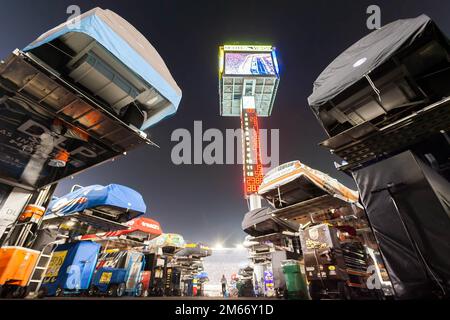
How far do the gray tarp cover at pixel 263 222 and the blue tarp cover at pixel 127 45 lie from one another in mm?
4659

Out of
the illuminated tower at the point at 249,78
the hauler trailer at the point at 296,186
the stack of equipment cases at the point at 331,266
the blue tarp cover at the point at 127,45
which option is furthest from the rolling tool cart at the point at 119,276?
the illuminated tower at the point at 249,78

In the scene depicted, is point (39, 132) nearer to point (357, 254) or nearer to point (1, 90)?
point (1, 90)

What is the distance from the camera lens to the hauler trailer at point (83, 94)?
2621mm

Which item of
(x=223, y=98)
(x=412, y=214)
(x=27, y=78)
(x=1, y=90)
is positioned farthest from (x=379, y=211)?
(x=223, y=98)

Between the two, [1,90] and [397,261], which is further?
[1,90]

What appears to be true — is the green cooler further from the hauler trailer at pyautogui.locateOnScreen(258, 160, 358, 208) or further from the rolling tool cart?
the rolling tool cart

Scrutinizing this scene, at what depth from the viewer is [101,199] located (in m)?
5.95

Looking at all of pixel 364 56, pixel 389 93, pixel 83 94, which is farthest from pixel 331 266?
pixel 83 94

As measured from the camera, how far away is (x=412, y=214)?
225 cm

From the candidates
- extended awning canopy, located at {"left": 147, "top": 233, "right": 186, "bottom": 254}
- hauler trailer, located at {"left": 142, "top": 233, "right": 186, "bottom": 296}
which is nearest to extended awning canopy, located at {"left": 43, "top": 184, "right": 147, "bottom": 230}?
hauler trailer, located at {"left": 142, "top": 233, "right": 186, "bottom": 296}

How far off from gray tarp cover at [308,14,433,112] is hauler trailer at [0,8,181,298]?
238 cm

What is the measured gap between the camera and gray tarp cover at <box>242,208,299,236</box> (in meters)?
6.67

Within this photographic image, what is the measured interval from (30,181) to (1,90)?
9.81ft

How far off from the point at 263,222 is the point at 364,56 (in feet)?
17.5
